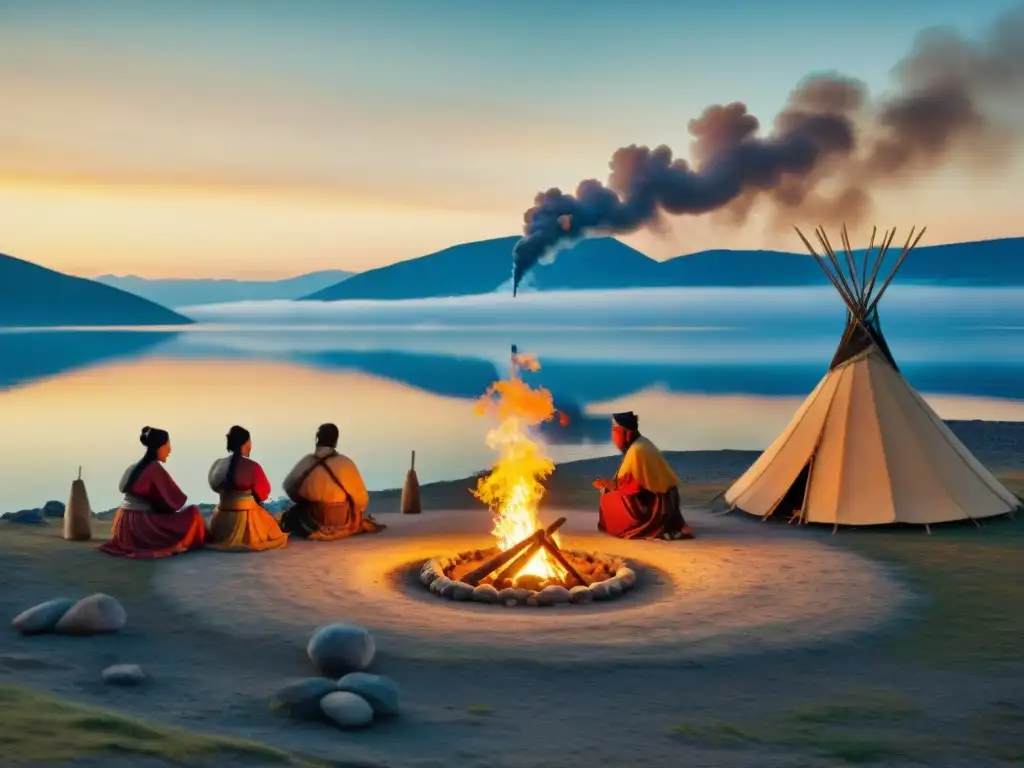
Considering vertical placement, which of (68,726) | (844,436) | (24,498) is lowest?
(24,498)

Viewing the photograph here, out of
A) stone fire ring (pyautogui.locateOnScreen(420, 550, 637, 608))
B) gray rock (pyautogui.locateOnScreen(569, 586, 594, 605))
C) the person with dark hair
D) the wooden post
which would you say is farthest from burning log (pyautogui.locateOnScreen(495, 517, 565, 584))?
the wooden post

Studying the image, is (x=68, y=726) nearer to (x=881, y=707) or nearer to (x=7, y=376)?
(x=881, y=707)

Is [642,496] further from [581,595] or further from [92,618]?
[92,618]

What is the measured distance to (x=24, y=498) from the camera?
2569 centimetres

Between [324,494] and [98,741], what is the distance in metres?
7.51

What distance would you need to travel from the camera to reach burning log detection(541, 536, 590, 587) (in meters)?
11.3

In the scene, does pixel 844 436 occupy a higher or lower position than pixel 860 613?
higher

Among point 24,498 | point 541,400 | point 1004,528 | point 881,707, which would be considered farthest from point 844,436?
point 24,498

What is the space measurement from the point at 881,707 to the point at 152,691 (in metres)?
5.13

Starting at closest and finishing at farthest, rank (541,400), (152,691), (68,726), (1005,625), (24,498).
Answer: (68,726), (152,691), (1005,625), (541,400), (24,498)

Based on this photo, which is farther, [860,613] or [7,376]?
[7,376]

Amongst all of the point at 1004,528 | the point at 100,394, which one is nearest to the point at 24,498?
the point at 1004,528

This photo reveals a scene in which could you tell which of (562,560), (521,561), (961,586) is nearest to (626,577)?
(562,560)

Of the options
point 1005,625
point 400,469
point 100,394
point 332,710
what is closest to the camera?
point 332,710
